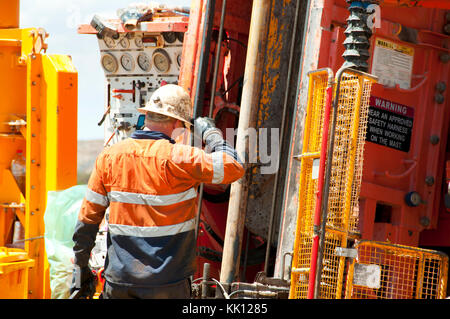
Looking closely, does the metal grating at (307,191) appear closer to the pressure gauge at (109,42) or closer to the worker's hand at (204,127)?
the worker's hand at (204,127)

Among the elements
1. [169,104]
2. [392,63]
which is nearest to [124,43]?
[392,63]

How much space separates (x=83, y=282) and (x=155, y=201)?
68 cm

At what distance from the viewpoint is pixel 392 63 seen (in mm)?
4660

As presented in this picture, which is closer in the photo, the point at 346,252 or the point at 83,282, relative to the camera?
the point at 346,252

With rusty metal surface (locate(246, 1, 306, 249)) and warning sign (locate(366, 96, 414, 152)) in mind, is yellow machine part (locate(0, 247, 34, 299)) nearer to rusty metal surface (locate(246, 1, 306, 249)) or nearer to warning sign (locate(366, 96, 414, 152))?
rusty metal surface (locate(246, 1, 306, 249))

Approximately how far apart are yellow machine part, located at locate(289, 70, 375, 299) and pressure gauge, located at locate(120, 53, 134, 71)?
108 inches

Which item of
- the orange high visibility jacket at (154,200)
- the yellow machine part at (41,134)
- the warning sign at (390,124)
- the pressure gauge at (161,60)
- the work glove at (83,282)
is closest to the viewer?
the orange high visibility jacket at (154,200)

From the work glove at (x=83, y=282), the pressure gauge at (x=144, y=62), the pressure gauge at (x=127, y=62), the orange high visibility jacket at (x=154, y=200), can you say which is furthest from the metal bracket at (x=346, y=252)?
the pressure gauge at (x=127, y=62)

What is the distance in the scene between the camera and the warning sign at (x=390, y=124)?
4.58 meters

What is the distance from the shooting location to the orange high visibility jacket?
351cm

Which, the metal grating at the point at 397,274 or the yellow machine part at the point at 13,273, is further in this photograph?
the yellow machine part at the point at 13,273

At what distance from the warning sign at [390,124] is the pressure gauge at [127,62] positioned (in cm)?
242

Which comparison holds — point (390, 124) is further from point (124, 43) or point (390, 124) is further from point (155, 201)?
point (124, 43)

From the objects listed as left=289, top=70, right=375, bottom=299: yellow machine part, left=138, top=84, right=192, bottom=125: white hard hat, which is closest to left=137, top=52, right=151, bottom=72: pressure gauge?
left=138, top=84, right=192, bottom=125: white hard hat
